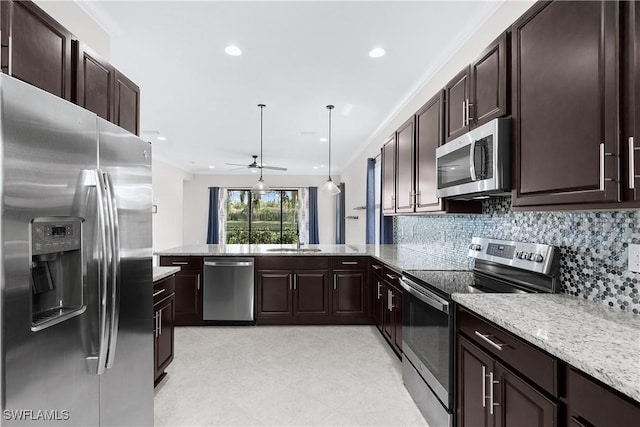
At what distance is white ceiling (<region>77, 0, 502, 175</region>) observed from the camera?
2420 mm

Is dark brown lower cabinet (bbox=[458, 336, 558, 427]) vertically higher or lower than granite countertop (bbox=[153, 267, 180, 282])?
lower

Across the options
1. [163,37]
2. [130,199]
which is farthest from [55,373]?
[163,37]

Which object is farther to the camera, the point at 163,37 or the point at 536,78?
the point at 163,37

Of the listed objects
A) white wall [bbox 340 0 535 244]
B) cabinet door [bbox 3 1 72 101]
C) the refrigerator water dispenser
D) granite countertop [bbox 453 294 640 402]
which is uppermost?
white wall [bbox 340 0 535 244]

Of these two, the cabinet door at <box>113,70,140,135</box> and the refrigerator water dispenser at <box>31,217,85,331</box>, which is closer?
the refrigerator water dispenser at <box>31,217,85,331</box>

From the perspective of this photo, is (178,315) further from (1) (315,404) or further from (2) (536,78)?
(2) (536,78)

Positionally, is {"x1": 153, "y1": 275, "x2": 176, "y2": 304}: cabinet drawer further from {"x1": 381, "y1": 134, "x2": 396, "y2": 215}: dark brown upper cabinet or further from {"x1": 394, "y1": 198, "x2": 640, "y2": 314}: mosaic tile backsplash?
{"x1": 394, "y1": 198, "x2": 640, "y2": 314}: mosaic tile backsplash

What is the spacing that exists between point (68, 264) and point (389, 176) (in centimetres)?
318

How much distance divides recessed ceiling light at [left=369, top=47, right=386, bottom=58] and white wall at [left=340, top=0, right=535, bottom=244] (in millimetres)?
601

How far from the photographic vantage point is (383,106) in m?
4.41

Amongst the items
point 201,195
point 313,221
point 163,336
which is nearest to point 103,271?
point 163,336

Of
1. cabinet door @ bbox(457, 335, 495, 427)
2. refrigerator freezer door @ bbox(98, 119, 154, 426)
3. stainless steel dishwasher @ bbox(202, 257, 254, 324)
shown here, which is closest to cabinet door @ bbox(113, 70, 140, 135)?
refrigerator freezer door @ bbox(98, 119, 154, 426)

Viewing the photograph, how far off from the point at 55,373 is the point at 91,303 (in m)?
0.26

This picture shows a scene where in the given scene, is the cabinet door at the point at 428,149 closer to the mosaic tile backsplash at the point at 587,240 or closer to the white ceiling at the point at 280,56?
the mosaic tile backsplash at the point at 587,240
